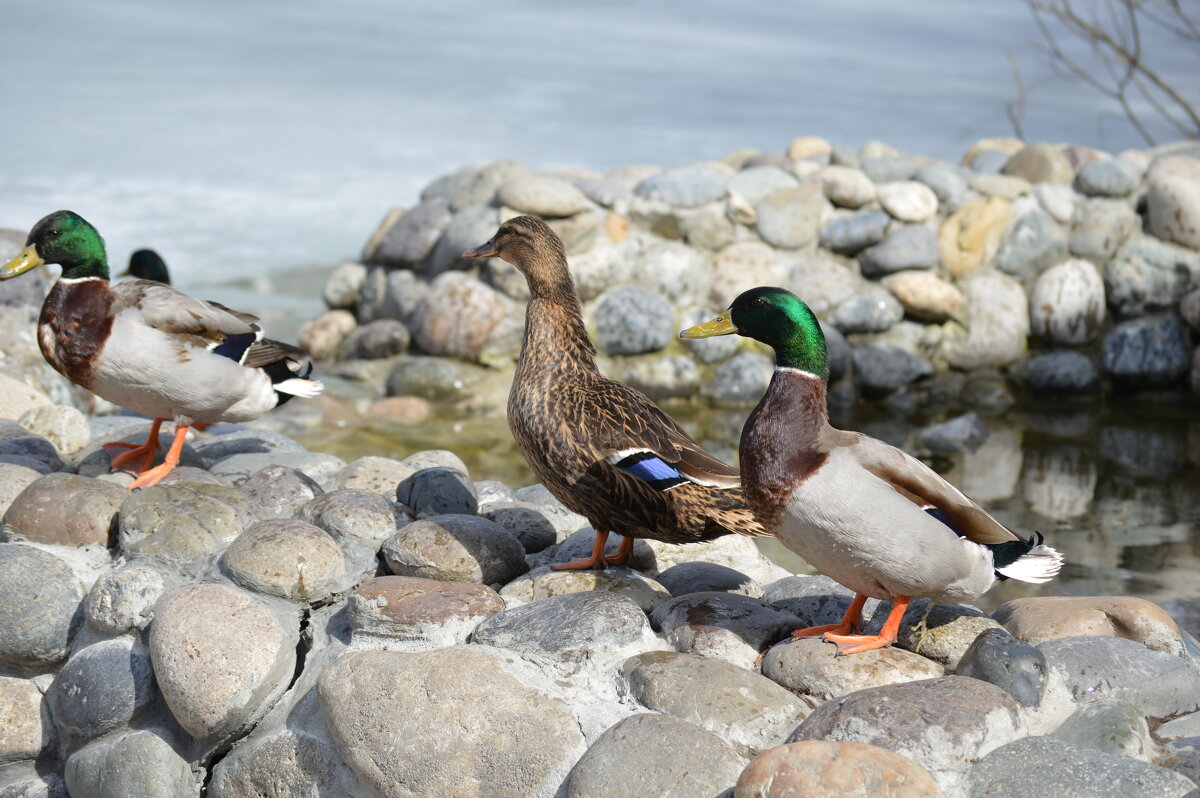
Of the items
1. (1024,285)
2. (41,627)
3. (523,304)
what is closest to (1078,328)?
(1024,285)

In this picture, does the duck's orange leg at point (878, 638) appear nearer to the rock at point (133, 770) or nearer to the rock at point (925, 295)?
the rock at point (133, 770)

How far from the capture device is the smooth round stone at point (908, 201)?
7473mm

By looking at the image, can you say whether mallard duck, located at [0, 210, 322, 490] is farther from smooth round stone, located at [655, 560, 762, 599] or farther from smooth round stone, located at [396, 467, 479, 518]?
smooth round stone, located at [655, 560, 762, 599]

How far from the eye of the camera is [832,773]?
2078 mm

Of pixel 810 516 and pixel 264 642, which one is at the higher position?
pixel 810 516

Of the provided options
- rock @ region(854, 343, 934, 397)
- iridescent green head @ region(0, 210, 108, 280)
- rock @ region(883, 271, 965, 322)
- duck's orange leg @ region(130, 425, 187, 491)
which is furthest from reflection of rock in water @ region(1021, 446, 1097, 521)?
iridescent green head @ region(0, 210, 108, 280)

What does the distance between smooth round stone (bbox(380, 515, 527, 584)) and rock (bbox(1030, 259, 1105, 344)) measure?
525cm

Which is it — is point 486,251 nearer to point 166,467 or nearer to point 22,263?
point 166,467

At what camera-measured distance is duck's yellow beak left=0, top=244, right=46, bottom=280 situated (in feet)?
11.6

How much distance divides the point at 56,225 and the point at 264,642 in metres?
1.58

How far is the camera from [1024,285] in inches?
297

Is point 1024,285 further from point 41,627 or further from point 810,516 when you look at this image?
point 41,627

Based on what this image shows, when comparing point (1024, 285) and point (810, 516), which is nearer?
point (810, 516)

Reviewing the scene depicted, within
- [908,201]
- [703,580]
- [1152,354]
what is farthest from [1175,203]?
[703,580]
